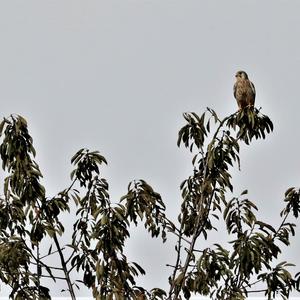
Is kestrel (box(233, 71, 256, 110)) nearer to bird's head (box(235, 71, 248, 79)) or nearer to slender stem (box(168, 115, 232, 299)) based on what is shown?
bird's head (box(235, 71, 248, 79))

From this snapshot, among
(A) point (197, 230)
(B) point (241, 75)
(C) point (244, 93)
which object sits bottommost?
(A) point (197, 230)

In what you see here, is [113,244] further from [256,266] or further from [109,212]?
[256,266]

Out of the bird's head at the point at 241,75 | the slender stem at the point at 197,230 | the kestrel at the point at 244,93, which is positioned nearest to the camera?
the slender stem at the point at 197,230

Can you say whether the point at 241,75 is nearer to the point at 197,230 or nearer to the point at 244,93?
the point at 244,93

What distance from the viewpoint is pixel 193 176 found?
21.3 ft

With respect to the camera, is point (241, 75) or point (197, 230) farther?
point (241, 75)

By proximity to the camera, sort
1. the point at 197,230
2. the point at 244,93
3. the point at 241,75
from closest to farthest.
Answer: the point at 197,230 → the point at 244,93 → the point at 241,75

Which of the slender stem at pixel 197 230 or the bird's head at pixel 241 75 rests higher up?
the bird's head at pixel 241 75

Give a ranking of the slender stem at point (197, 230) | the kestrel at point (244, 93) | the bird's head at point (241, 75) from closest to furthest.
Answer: the slender stem at point (197, 230), the kestrel at point (244, 93), the bird's head at point (241, 75)

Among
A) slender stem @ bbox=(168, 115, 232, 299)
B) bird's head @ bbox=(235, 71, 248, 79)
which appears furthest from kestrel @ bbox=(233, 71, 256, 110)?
slender stem @ bbox=(168, 115, 232, 299)

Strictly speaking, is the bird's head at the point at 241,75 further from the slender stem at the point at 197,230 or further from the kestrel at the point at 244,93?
the slender stem at the point at 197,230

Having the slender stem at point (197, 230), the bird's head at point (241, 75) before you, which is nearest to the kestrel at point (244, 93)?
the bird's head at point (241, 75)

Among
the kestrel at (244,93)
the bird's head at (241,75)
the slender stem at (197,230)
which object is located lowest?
the slender stem at (197,230)

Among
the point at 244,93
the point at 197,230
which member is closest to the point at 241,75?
the point at 244,93
